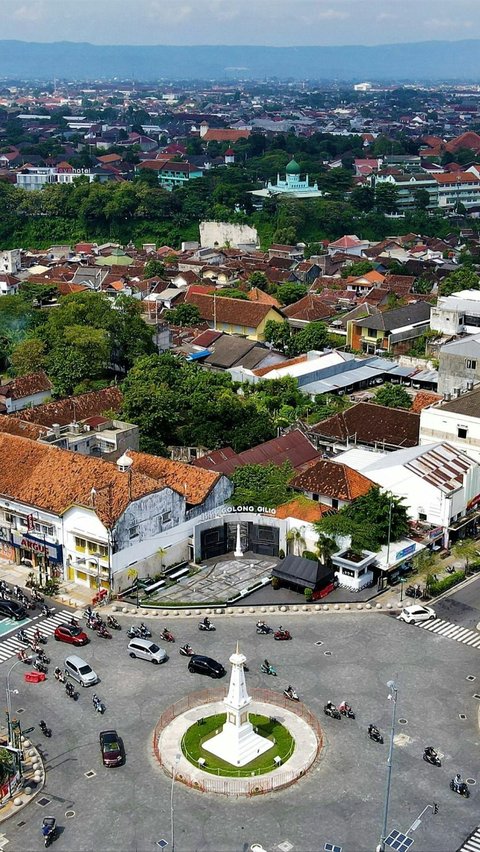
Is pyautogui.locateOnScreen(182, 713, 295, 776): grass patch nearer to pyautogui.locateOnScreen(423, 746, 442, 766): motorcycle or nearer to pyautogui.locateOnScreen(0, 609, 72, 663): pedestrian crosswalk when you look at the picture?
pyautogui.locateOnScreen(423, 746, 442, 766): motorcycle

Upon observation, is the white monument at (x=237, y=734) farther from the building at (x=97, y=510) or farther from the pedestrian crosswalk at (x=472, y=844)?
the building at (x=97, y=510)

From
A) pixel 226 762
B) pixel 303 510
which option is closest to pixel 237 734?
pixel 226 762

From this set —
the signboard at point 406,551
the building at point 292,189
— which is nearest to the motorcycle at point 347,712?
the signboard at point 406,551

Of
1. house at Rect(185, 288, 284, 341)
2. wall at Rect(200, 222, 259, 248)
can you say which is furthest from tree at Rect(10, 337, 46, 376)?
wall at Rect(200, 222, 259, 248)

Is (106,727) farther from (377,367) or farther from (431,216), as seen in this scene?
(431,216)

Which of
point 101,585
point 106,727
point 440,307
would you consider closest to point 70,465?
point 101,585

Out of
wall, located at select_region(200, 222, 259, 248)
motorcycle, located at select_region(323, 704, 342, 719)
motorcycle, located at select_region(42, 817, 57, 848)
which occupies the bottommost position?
wall, located at select_region(200, 222, 259, 248)
